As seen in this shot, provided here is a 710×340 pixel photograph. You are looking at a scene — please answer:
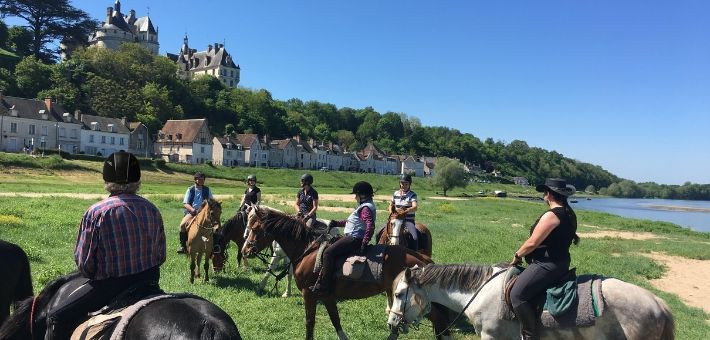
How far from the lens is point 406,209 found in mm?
10656

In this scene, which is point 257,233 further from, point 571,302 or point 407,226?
point 571,302

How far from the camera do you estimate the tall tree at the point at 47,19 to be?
334 feet

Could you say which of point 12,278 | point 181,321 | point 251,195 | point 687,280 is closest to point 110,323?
point 181,321

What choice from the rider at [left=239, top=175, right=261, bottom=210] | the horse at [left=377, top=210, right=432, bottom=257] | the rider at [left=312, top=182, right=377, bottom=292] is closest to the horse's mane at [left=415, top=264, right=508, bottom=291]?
the rider at [left=312, top=182, right=377, bottom=292]

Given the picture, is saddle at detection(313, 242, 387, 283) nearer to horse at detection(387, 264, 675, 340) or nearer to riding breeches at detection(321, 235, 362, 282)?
riding breeches at detection(321, 235, 362, 282)

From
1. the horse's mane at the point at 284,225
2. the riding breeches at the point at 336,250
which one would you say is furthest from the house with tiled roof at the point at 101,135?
the riding breeches at the point at 336,250

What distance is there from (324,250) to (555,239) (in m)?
3.80

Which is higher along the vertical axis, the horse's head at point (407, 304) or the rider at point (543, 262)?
the rider at point (543, 262)

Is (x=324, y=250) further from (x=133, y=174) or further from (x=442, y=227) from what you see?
(x=442, y=227)

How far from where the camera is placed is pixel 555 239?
574 cm

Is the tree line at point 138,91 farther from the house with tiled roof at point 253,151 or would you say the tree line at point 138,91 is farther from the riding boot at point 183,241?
the riding boot at point 183,241

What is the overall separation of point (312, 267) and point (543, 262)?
3.95 metres

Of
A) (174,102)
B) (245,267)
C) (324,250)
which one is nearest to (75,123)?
(174,102)

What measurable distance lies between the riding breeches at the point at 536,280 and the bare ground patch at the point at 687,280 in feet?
33.0
